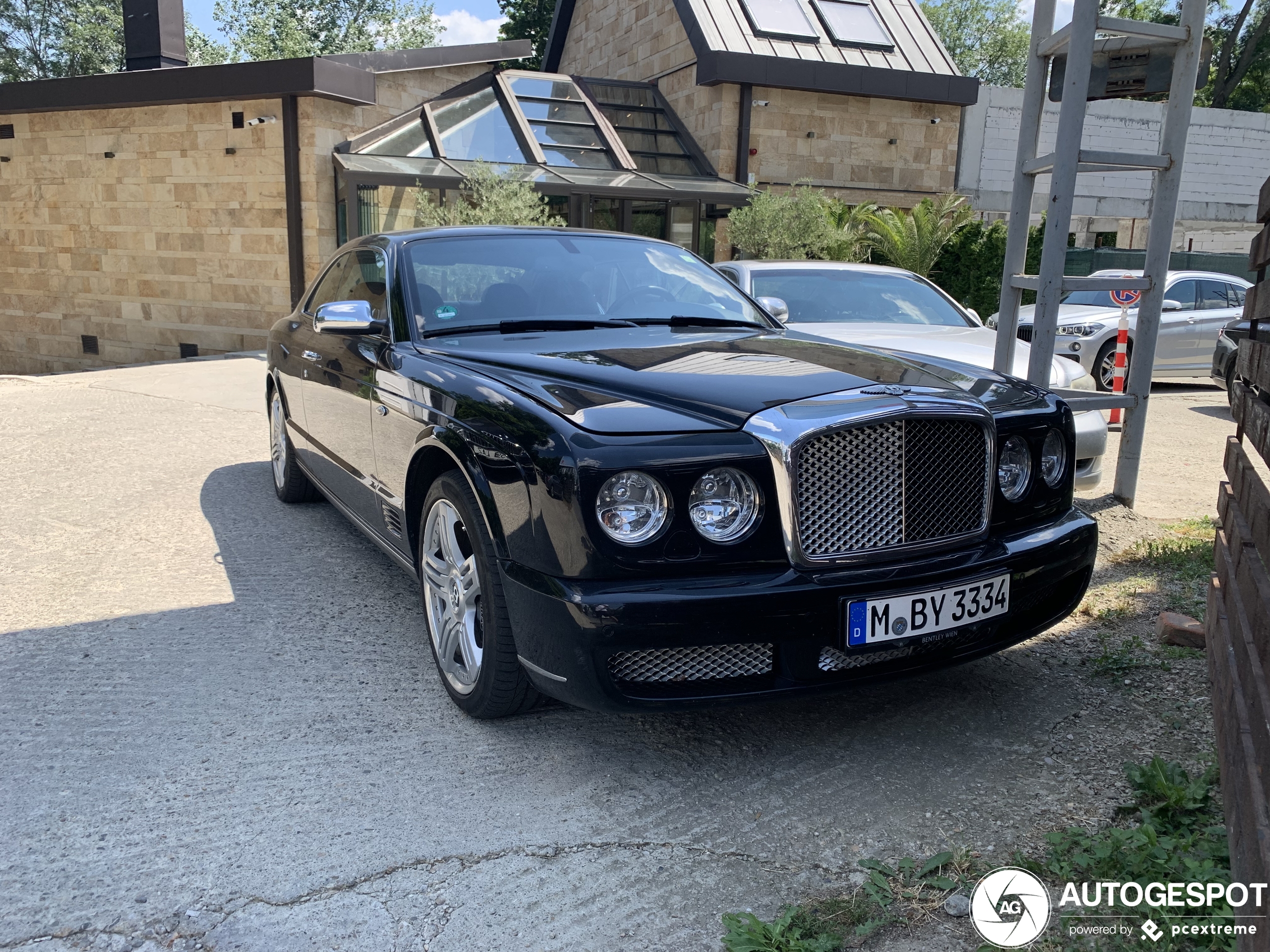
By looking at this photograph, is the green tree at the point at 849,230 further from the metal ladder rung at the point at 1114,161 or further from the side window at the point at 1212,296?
the metal ladder rung at the point at 1114,161

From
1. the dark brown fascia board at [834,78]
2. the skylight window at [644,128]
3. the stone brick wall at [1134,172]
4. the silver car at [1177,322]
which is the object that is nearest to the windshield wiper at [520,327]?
the silver car at [1177,322]

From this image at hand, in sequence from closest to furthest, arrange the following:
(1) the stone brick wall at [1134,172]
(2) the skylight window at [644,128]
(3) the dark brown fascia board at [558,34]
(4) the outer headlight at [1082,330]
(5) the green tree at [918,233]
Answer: (4) the outer headlight at [1082,330]
(5) the green tree at [918,233]
(2) the skylight window at [644,128]
(1) the stone brick wall at [1134,172]
(3) the dark brown fascia board at [558,34]

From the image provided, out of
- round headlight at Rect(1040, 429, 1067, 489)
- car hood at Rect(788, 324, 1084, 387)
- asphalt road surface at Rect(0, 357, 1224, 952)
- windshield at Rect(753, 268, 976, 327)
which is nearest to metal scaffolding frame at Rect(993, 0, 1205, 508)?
car hood at Rect(788, 324, 1084, 387)

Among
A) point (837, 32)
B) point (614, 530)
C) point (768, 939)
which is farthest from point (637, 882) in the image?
point (837, 32)

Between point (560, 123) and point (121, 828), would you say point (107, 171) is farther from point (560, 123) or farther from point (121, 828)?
point (121, 828)

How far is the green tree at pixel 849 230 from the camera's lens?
1725 cm

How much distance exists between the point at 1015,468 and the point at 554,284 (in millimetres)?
1991

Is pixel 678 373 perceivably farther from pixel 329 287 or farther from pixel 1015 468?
pixel 329 287

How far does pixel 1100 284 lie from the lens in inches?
221

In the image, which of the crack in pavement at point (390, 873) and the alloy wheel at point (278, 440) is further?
the alloy wheel at point (278, 440)

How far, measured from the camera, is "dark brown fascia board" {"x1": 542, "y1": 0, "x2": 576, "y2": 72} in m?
27.0

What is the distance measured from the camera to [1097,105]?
24484 mm

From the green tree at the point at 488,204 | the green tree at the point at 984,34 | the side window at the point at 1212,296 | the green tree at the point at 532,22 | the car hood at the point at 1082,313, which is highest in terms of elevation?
the green tree at the point at 984,34

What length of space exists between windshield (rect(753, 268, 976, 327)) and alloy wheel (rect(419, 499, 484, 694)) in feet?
15.4
